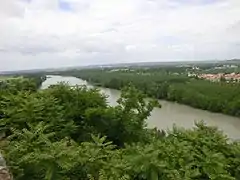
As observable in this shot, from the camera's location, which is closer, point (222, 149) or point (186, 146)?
point (186, 146)

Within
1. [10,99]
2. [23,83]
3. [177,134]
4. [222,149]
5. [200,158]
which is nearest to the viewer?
[200,158]

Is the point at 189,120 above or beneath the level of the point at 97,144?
beneath

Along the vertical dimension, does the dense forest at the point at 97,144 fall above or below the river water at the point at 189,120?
above

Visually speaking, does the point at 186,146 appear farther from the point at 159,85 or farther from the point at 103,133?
the point at 159,85

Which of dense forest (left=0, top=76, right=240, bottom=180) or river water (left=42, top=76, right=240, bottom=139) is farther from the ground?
dense forest (left=0, top=76, right=240, bottom=180)

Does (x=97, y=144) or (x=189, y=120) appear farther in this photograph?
(x=189, y=120)

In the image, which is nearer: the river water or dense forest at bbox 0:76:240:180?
dense forest at bbox 0:76:240:180

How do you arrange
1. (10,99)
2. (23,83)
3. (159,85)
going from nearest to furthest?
(10,99) → (23,83) → (159,85)

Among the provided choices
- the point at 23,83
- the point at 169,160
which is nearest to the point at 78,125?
the point at 169,160
